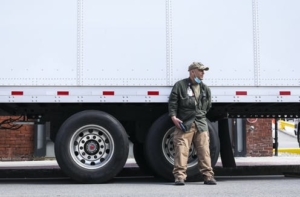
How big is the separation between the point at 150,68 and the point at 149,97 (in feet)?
1.43

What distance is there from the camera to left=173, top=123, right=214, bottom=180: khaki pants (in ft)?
28.9

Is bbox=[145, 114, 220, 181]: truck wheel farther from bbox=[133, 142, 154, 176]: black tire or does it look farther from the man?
bbox=[133, 142, 154, 176]: black tire

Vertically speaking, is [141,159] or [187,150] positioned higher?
[187,150]

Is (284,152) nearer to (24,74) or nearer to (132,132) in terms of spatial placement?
(132,132)

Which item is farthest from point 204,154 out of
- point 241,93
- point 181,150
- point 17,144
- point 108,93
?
point 17,144

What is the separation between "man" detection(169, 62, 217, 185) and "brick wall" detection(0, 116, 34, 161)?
26.9 ft

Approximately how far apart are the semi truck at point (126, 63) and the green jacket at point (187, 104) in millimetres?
354

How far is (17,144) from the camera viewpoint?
53.5 ft

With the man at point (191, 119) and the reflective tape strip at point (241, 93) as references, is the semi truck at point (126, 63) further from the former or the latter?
the man at point (191, 119)

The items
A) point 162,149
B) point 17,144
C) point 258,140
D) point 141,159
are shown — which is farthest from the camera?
point 258,140

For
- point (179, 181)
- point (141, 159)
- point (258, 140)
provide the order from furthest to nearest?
point (258, 140), point (141, 159), point (179, 181)

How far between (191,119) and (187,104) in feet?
0.74

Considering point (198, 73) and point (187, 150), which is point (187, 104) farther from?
point (187, 150)

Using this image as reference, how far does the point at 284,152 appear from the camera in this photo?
63.6 feet
